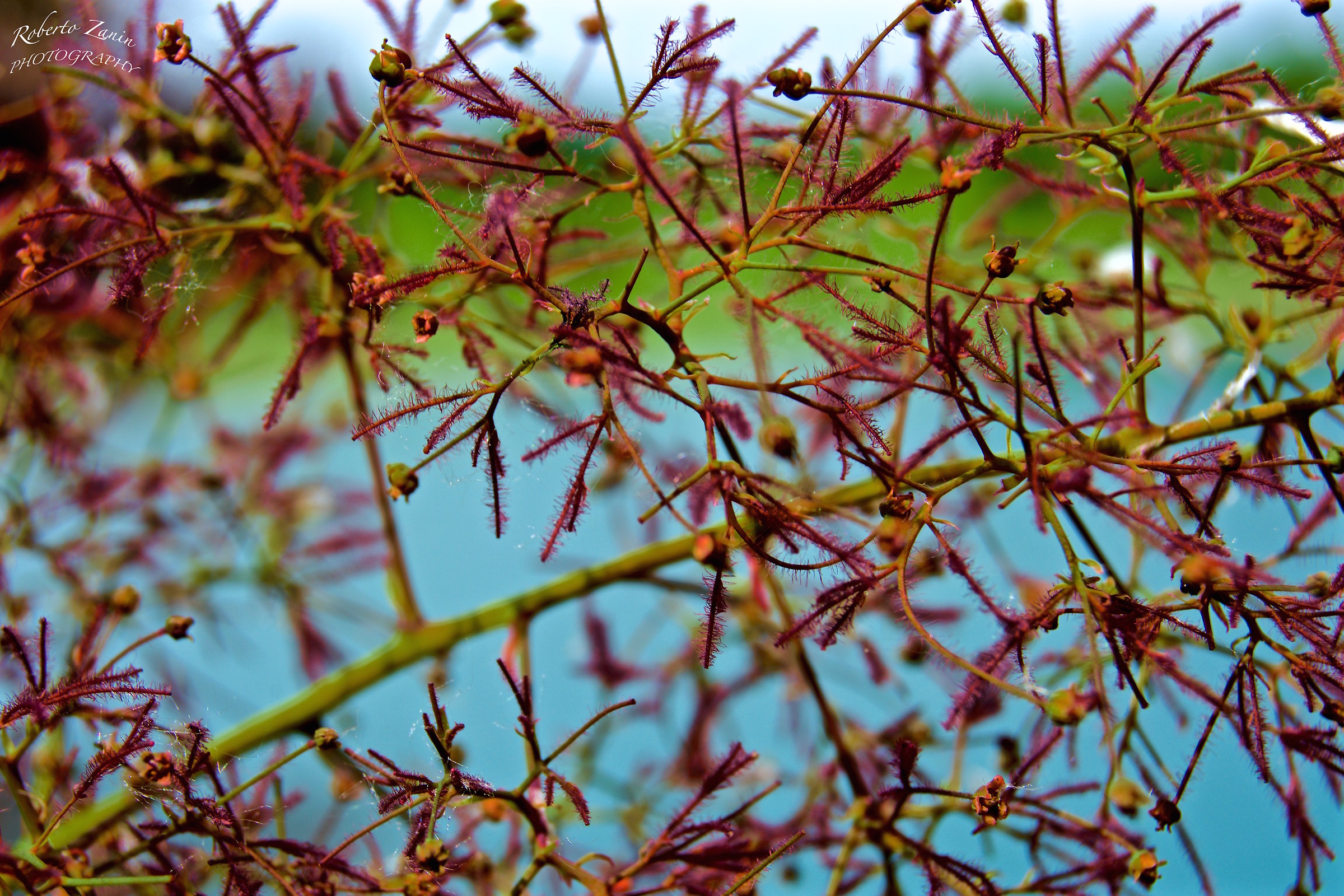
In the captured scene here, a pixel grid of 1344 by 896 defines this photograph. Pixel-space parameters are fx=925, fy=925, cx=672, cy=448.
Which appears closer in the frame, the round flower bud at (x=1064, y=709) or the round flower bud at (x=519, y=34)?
the round flower bud at (x=1064, y=709)

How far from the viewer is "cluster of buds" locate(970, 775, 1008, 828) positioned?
298mm

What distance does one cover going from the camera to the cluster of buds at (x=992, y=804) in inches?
11.7

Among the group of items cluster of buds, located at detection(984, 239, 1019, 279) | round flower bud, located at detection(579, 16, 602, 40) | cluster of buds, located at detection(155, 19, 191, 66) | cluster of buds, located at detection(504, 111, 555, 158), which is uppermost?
round flower bud, located at detection(579, 16, 602, 40)

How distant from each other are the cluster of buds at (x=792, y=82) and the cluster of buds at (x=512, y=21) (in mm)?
151

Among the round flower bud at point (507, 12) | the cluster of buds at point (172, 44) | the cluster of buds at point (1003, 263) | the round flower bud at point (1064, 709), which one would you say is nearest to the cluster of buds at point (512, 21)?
the round flower bud at point (507, 12)

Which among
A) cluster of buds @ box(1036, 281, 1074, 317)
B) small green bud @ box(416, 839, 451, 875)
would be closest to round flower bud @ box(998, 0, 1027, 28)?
cluster of buds @ box(1036, 281, 1074, 317)

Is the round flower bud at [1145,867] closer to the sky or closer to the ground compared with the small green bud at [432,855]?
closer to the ground

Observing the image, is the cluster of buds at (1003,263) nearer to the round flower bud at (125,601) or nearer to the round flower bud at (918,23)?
the round flower bud at (918,23)

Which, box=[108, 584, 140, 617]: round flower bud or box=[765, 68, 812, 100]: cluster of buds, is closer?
box=[765, 68, 812, 100]: cluster of buds

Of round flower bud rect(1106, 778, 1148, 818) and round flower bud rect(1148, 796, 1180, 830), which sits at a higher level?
round flower bud rect(1106, 778, 1148, 818)

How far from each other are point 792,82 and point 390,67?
0.13 m

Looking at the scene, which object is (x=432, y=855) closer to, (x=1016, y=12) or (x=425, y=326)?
(x=425, y=326)

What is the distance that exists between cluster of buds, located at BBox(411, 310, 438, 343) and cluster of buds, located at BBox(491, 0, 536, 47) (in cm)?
15

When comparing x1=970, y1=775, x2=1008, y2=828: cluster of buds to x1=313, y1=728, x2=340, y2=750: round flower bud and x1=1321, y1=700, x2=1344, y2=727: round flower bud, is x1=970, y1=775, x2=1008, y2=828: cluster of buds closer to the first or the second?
x1=1321, y1=700, x2=1344, y2=727: round flower bud
